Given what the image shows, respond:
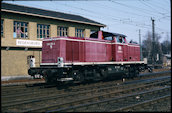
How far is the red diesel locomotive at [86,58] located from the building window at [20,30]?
29.1ft

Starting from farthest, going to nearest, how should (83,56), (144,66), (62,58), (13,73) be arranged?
(13,73)
(144,66)
(83,56)
(62,58)

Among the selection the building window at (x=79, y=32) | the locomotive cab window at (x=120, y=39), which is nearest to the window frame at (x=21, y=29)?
the building window at (x=79, y=32)

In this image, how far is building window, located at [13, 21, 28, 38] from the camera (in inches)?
820

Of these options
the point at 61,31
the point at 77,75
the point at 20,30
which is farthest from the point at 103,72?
the point at 61,31

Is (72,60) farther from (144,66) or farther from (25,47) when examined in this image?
(25,47)

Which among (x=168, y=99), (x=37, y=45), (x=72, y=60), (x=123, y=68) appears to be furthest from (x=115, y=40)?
(x=37, y=45)

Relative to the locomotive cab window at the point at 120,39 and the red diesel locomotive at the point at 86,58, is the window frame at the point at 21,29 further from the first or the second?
the locomotive cab window at the point at 120,39

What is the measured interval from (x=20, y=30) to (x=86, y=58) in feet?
35.1

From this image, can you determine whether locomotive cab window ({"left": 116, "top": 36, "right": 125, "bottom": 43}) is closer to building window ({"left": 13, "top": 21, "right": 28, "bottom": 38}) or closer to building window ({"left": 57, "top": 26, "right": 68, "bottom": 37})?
building window ({"left": 57, "top": 26, "right": 68, "bottom": 37})

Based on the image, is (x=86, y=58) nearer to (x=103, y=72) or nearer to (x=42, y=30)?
(x=103, y=72)

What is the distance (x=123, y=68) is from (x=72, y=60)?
5.25 metres

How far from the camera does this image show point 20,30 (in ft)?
69.2

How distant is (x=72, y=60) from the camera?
42.2 ft

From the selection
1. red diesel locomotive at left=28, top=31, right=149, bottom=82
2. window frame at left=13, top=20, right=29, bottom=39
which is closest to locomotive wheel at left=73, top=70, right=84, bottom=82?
red diesel locomotive at left=28, top=31, right=149, bottom=82
